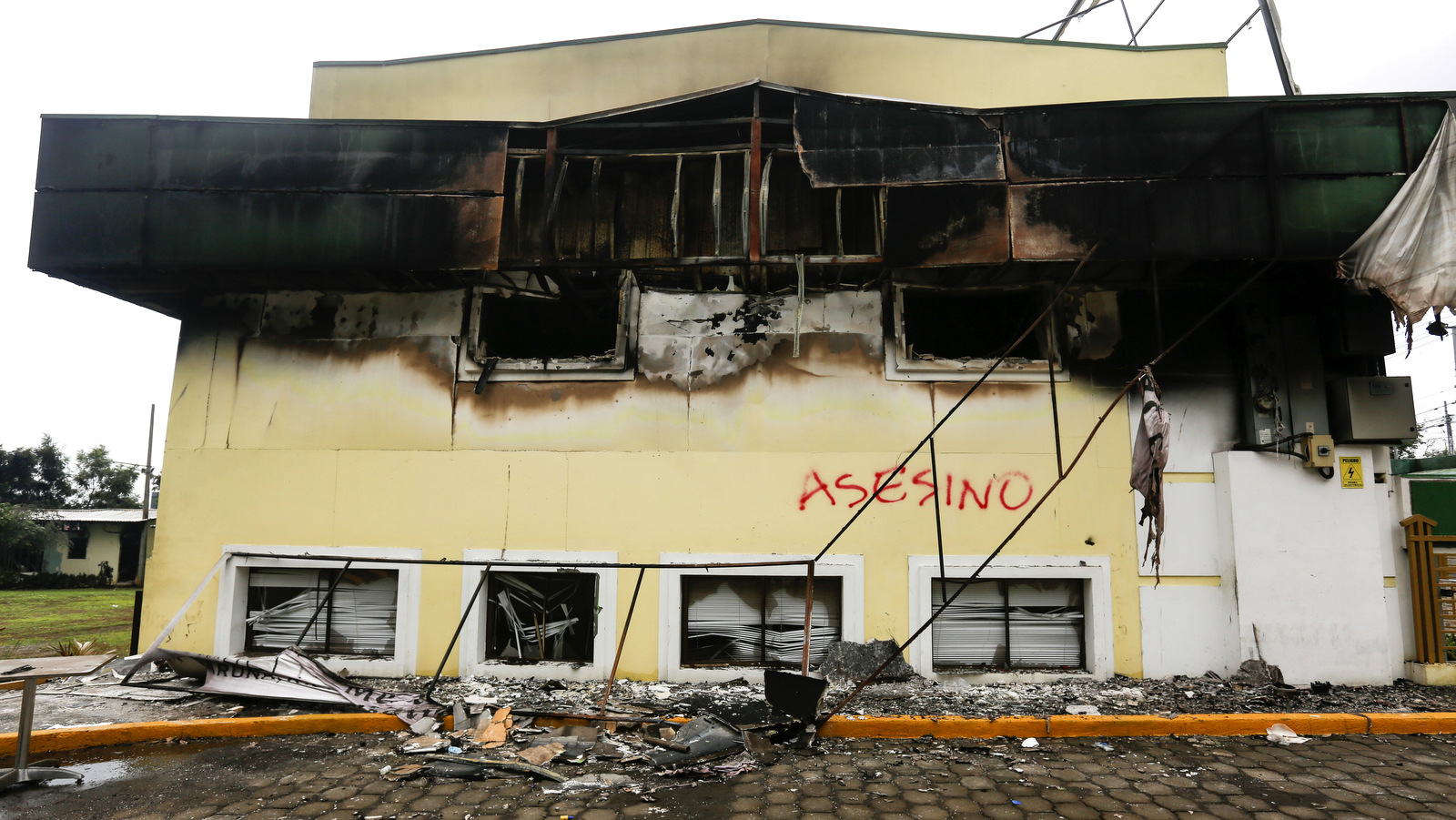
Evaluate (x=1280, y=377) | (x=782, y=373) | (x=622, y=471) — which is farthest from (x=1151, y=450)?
(x=622, y=471)

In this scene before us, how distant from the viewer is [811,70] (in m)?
7.36

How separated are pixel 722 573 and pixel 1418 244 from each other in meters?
6.98

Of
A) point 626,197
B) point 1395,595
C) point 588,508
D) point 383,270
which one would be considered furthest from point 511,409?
point 1395,595

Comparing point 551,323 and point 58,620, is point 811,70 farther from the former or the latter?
point 58,620

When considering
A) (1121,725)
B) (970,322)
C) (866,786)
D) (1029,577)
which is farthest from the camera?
(970,322)

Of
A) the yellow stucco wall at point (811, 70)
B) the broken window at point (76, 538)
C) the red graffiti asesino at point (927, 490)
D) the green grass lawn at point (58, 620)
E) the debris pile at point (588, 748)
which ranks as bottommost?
the green grass lawn at point (58, 620)

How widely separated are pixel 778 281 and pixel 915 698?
4.38m

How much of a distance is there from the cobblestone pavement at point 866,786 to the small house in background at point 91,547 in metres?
32.6

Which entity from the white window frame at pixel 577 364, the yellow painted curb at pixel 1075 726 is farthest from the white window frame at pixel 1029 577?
the white window frame at pixel 577 364

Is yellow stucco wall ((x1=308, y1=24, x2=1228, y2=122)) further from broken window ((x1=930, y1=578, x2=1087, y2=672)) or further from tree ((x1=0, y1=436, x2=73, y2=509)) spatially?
tree ((x1=0, y1=436, x2=73, y2=509))

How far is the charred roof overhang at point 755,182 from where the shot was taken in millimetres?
6242

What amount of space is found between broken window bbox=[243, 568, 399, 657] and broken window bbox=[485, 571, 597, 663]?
42.9 inches

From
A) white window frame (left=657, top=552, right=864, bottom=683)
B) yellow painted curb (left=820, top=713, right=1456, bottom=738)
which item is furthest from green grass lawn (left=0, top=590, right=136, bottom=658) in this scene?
yellow painted curb (left=820, top=713, right=1456, bottom=738)

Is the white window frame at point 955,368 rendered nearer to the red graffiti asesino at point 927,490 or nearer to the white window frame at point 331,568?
the red graffiti asesino at point 927,490
